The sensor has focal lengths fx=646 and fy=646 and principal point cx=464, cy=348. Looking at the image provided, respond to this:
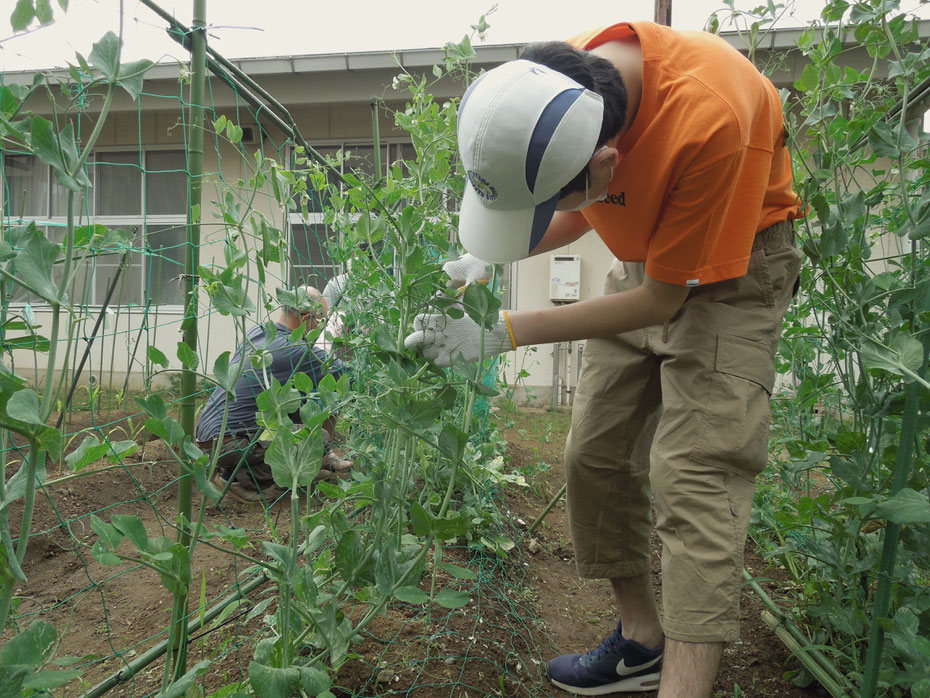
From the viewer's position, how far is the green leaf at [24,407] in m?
0.67

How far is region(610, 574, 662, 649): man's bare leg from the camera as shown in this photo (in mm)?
1691

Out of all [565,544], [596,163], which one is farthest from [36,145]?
[565,544]

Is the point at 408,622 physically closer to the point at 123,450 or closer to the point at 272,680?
the point at 272,680

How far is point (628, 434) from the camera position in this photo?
5.45ft

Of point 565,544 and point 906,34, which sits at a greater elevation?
point 906,34

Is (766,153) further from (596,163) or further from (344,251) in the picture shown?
(344,251)

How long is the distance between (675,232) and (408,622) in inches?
45.5

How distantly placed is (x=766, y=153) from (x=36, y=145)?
4.10 feet

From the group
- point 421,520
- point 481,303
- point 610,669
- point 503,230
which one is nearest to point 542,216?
point 503,230

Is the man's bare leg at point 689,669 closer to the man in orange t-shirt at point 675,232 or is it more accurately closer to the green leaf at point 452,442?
the man in orange t-shirt at point 675,232

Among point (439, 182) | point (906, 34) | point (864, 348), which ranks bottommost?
point (864, 348)

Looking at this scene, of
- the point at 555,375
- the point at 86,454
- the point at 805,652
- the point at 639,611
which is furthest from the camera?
the point at 555,375

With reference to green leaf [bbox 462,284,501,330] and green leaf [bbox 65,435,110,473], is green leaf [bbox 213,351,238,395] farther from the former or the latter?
green leaf [bbox 462,284,501,330]

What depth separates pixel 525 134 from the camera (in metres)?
1.15
